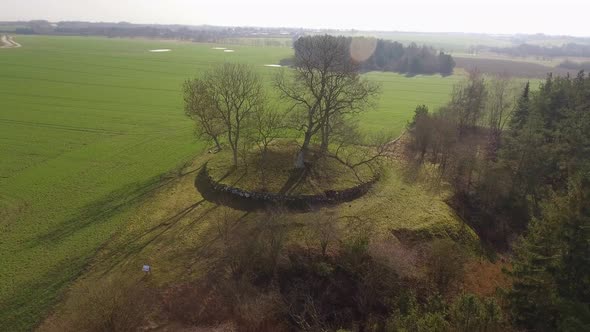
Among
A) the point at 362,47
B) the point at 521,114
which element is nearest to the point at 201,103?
the point at 521,114

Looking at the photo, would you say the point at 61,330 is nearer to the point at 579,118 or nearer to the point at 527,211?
the point at 527,211

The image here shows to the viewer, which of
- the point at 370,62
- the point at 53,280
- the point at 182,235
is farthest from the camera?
the point at 370,62

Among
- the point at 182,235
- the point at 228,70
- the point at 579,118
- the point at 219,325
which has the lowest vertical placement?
the point at 219,325

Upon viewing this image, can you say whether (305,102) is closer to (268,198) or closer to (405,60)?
(268,198)

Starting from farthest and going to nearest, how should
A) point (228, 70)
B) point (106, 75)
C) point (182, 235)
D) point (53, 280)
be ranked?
point (106, 75)
point (228, 70)
point (182, 235)
point (53, 280)

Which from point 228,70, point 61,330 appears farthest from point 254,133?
point 61,330

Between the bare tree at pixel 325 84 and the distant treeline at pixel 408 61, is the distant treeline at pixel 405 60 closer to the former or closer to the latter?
the distant treeline at pixel 408 61
